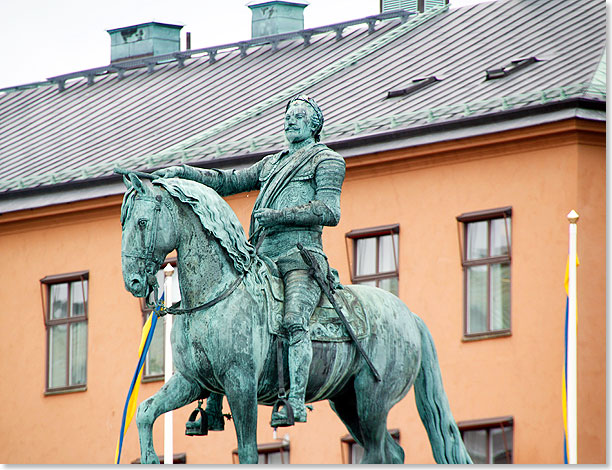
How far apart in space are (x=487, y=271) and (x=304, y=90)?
20.6 feet

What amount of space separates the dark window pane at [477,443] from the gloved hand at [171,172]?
1607cm

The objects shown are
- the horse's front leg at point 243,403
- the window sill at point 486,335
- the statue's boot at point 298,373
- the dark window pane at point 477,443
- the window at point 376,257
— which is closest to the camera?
the horse's front leg at point 243,403

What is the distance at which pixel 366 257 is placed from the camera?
1405 inches

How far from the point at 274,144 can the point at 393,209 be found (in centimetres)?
221

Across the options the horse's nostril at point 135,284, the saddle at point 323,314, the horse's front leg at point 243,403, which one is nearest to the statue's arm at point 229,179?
the saddle at point 323,314

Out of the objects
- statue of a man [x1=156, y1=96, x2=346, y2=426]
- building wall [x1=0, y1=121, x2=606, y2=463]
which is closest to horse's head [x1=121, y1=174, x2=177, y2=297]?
statue of a man [x1=156, y1=96, x2=346, y2=426]

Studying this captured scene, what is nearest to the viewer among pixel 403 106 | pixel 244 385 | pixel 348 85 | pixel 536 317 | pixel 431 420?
pixel 244 385

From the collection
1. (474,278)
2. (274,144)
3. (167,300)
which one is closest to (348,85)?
(274,144)

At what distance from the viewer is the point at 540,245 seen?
33.3 m

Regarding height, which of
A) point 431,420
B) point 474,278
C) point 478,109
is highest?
point 478,109

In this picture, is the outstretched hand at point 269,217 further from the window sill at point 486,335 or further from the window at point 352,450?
the window at point 352,450

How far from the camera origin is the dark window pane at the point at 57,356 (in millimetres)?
40094

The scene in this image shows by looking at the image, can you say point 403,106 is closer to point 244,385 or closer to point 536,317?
point 536,317

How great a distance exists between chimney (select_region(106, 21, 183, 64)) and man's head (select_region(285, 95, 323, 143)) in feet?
95.9
